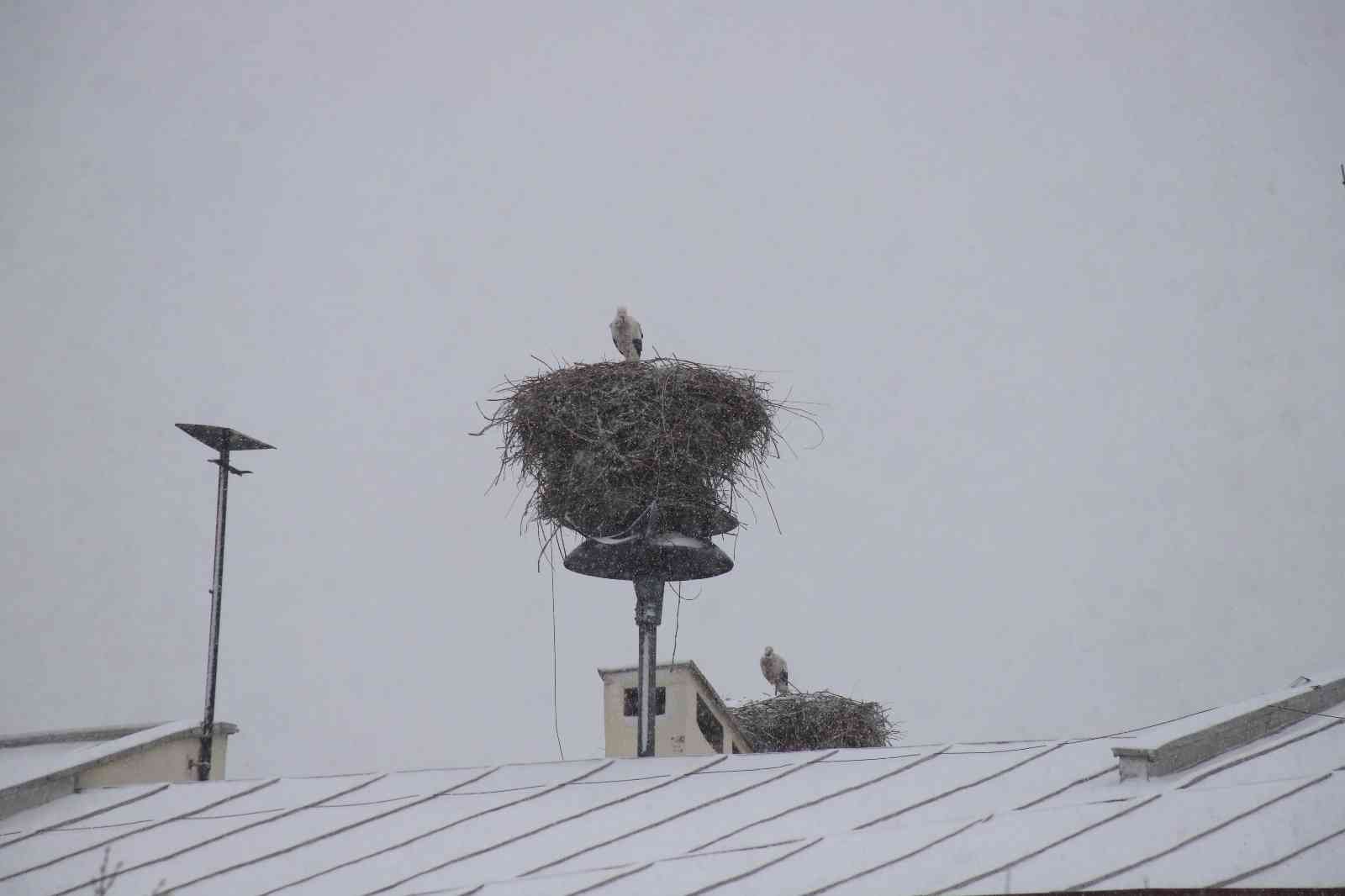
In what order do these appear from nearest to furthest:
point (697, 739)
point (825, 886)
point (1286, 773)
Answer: point (825, 886) < point (1286, 773) < point (697, 739)

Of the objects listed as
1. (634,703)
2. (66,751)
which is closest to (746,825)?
(634,703)

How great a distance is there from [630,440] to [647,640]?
1.12 meters

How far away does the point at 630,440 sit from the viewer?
7.73 meters

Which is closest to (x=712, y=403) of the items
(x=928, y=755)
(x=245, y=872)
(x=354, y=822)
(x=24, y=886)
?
(x=928, y=755)

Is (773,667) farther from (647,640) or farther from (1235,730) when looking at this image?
(1235,730)

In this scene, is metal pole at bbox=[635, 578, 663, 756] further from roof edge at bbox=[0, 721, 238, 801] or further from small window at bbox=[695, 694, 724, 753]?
roof edge at bbox=[0, 721, 238, 801]

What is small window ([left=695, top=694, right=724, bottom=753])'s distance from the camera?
32.7 feet

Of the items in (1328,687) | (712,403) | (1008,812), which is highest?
(712,403)

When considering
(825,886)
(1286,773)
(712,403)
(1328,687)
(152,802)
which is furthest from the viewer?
(712,403)

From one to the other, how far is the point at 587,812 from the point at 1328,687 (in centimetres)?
314

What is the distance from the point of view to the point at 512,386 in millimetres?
8266

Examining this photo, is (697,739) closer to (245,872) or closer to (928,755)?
(928,755)

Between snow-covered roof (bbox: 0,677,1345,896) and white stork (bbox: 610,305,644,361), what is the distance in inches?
172

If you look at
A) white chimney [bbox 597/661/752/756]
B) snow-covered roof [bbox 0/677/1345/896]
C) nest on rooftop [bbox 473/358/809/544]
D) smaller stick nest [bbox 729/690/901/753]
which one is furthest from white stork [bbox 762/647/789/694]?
snow-covered roof [bbox 0/677/1345/896]
